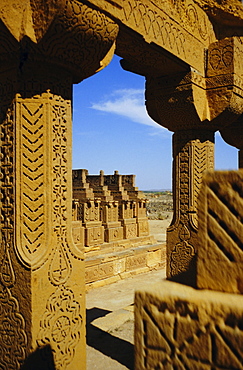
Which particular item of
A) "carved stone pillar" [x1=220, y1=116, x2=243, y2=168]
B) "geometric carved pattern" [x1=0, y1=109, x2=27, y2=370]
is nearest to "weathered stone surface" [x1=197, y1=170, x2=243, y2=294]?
"geometric carved pattern" [x1=0, y1=109, x2=27, y2=370]

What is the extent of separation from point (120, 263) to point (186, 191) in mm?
5693

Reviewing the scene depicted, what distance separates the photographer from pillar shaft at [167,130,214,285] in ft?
12.9

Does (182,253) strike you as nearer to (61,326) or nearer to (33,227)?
(61,326)

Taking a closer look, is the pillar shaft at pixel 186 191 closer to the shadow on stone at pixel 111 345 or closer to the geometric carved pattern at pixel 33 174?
the shadow on stone at pixel 111 345

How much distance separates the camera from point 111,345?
3.96 m

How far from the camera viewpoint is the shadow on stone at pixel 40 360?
7.88 ft

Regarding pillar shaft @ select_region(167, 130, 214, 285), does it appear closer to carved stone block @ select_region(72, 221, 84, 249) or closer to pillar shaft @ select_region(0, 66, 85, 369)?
pillar shaft @ select_region(0, 66, 85, 369)

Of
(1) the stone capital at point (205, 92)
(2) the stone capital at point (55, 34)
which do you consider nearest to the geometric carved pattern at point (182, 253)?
(1) the stone capital at point (205, 92)

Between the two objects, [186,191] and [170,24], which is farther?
[186,191]

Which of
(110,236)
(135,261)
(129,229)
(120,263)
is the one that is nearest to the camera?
(120,263)

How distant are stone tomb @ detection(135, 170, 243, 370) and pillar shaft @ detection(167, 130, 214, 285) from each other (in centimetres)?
283

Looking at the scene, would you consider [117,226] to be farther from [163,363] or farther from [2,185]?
[163,363]

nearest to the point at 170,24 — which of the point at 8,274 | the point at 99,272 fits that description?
the point at 8,274

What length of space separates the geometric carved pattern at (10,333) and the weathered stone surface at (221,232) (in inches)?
69.2
